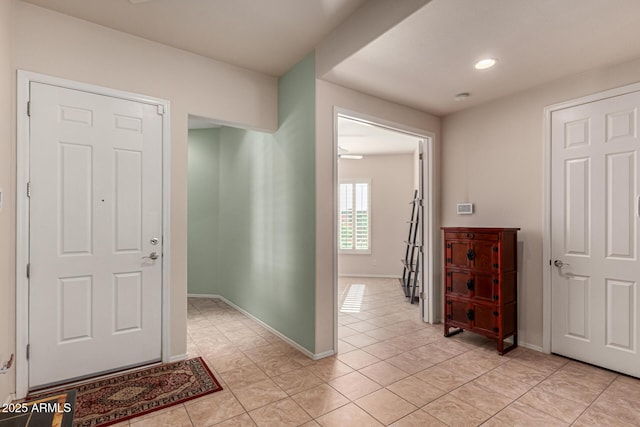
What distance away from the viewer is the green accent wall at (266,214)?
321 cm

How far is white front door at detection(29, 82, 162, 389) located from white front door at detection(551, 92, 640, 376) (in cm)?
374

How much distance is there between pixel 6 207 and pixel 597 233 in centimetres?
466

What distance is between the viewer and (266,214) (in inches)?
157

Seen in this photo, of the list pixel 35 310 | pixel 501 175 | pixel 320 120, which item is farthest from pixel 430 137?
pixel 35 310

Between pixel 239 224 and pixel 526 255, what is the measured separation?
11.9ft

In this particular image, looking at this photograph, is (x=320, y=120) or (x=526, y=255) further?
(x=526, y=255)

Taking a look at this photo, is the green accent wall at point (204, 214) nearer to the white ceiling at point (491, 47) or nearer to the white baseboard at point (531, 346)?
the white ceiling at point (491, 47)

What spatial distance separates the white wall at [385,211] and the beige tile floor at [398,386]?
142 inches

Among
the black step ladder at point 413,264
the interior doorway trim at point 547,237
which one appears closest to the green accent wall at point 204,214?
the black step ladder at point 413,264

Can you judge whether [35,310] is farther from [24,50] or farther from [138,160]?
[24,50]

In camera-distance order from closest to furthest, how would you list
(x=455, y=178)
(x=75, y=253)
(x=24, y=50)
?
1. (x=24, y=50)
2. (x=75, y=253)
3. (x=455, y=178)

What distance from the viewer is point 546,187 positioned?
3195 mm

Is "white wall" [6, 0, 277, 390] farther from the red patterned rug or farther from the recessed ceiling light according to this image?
the recessed ceiling light

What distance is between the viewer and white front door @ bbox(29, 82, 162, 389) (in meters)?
2.45
